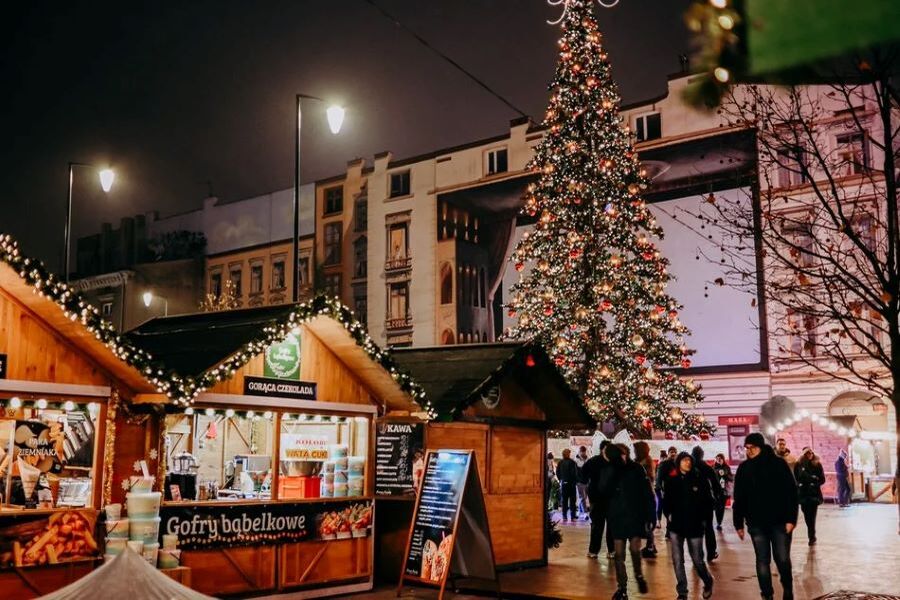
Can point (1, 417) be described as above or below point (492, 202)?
→ below

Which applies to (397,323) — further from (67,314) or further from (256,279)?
(67,314)

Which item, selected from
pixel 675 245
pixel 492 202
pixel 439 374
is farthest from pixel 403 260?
pixel 439 374

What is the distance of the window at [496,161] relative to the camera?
44.5 meters

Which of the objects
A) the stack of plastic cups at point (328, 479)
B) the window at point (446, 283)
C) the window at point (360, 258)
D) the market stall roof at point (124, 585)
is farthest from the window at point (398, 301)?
the market stall roof at point (124, 585)

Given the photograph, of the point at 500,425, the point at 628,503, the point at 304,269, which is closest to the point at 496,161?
the point at 304,269

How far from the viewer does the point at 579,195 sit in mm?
27578

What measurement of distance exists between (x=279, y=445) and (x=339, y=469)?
3.74 ft

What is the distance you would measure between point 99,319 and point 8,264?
1.02 metres

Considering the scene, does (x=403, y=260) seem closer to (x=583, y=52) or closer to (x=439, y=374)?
(x=583, y=52)

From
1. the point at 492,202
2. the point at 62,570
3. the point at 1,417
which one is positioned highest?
the point at 492,202

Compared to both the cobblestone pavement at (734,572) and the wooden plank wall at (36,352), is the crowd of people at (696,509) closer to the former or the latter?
the cobblestone pavement at (734,572)

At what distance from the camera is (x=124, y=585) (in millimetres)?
4359

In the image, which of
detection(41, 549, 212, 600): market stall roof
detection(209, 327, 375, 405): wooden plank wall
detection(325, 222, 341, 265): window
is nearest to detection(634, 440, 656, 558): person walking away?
detection(209, 327, 375, 405): wooden plank wall

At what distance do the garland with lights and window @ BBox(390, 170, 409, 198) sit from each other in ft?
121
